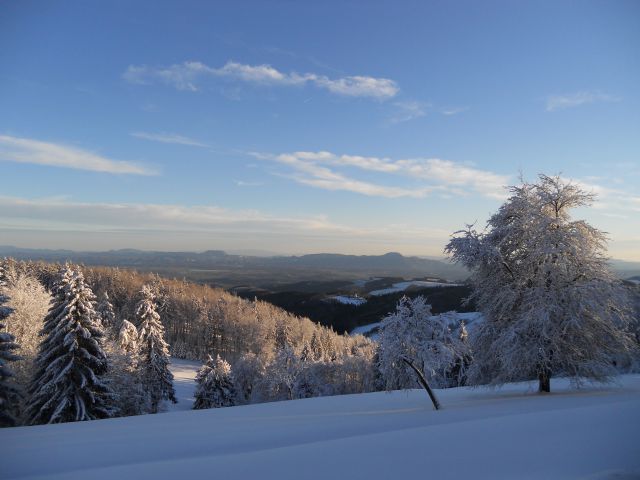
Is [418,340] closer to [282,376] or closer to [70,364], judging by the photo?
[70,364]

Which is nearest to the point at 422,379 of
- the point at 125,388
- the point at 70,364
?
the point at 70,364

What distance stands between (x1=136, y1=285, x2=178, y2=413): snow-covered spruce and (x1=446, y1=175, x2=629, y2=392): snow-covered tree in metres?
30.0

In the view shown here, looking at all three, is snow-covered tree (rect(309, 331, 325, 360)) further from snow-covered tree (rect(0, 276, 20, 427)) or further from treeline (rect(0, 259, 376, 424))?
snow-covered tree (rect(0, 276, 20, 427))

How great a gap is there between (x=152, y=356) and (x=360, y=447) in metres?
33.4

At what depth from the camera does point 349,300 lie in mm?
169625

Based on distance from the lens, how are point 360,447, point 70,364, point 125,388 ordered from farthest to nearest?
1. point 125,388
2. point 70,364
3. point 360,447

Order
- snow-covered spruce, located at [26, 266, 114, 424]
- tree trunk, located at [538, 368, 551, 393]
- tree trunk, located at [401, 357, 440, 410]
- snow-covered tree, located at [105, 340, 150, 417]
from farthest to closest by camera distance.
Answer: snow-covered tree, located at [105, 340, 150, 417]
snow-covered spruce, located at [26, 266, 114, 424]
tree trunk, located at [538, 368, 551, 393]
tree trunk, located at [401, 357, 440, 410]

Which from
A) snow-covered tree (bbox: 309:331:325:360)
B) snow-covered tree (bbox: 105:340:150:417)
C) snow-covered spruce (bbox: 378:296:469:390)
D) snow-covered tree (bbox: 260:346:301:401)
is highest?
snow-covered spruce (bbox: 378:296:469:390)

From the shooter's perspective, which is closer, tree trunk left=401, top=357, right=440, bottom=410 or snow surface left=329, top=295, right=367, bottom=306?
tree trunk left=401, top=357, right=440, bottom=410

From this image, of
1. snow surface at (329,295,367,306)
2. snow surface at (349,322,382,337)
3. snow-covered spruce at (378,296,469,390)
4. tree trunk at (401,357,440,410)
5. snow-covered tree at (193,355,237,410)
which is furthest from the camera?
snow surface at (329,295,367,306)

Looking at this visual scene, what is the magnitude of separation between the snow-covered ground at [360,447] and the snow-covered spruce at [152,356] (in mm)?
24039

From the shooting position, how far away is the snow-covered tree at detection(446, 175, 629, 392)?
14.8 metres

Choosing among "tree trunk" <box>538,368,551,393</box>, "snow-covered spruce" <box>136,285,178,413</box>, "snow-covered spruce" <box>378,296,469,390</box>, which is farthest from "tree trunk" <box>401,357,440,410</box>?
"snow-covered spruce" <box>136,285,178,413</box>

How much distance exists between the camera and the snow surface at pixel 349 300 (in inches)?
6535
